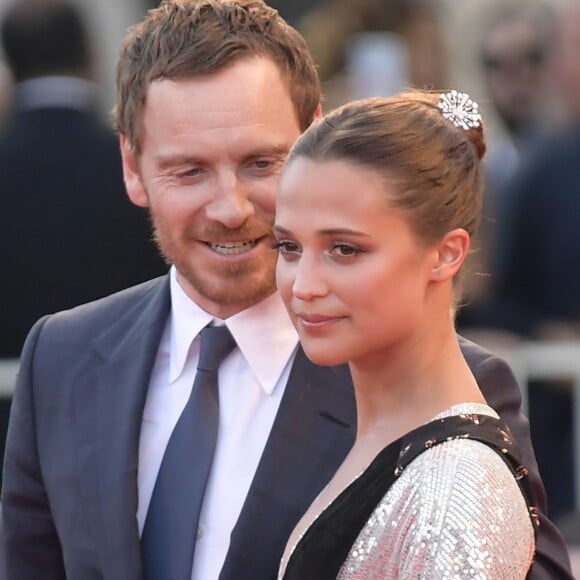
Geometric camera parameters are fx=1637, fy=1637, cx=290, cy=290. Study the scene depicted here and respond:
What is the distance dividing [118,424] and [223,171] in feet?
1.71

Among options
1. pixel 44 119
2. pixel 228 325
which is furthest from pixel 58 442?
pixel 44 119

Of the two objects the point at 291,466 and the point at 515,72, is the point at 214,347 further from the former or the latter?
the point at 515,72

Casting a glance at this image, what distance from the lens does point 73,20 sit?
5.32 m

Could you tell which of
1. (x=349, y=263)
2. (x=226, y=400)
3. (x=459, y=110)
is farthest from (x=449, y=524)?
(x=226, y=400)

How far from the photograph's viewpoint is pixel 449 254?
255cm

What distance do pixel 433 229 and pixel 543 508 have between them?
618 mm

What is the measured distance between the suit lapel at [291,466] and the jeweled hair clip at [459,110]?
598mm

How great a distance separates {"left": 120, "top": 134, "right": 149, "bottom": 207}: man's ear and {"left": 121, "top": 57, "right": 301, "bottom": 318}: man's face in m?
0.11

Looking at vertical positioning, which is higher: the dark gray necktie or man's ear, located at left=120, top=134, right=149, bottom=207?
man's ear, located at left=120, top=134, right=149, bottom=207

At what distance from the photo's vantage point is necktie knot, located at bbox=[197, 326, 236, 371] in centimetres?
314

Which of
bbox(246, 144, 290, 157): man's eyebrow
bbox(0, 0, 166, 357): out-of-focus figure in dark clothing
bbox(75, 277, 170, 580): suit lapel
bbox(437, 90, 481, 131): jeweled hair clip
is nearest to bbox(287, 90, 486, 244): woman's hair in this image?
bbox(437, 90, 481, 131): jeweled hair clip

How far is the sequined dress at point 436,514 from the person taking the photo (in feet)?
7.68

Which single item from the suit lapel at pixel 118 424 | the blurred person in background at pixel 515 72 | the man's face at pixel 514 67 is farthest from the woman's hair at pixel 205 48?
the man's face at pixel 514 67

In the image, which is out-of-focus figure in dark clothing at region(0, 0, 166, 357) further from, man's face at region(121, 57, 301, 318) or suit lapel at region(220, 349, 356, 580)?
suit lapel at region(220, 349, 356, 580)
